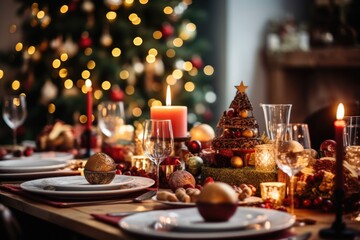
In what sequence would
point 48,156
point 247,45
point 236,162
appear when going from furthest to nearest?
point 247,45 < point 48,156 < point 236,162

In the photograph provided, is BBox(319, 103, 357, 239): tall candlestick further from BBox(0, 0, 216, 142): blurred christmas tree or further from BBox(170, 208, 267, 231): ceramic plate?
BBox(0, 0, 216, 142): blurred christmas tree

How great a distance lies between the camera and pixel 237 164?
1.97 m

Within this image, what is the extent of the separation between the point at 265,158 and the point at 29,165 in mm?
831

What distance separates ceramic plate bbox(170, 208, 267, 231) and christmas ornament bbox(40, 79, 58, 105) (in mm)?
3955

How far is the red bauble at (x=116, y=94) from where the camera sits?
5151 mm

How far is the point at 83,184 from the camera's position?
6.28 ft

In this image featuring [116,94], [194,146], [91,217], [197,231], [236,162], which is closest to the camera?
[197,231]

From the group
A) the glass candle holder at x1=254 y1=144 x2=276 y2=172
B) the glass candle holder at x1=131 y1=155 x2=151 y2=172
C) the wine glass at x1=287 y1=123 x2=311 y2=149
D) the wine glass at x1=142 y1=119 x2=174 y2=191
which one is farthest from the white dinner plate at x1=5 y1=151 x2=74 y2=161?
the wine glass at x1=287 y1=123 x2=311 y2=149

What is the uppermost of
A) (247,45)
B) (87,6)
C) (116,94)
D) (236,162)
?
(87,6)

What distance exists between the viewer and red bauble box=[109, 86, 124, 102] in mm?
5151

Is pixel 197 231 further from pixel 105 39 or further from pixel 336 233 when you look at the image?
pixel 105 39

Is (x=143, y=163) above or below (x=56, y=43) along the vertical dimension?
below

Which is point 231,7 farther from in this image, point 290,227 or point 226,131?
point 290,227

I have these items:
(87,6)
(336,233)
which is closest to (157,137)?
(336,233)
